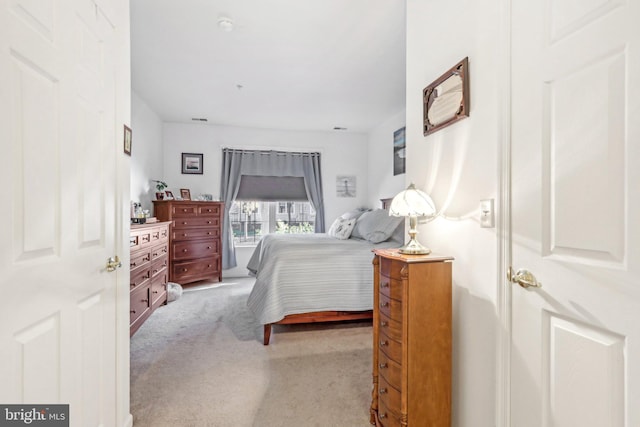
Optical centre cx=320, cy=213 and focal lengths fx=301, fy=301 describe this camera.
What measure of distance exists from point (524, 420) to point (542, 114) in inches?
43.1

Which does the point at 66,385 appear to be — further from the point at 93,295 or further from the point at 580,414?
the point at 580,414

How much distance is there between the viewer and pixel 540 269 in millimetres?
1046

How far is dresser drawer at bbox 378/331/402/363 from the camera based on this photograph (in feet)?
4.53

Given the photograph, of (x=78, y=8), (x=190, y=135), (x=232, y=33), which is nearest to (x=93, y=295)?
(x=78, y=8)

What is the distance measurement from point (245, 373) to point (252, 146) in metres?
4.07

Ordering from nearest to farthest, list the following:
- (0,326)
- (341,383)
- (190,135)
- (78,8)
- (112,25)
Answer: (0,326) → (78,8) → (112,25) → (341,383) → (190,135)

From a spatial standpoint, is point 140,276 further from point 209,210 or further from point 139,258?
point 209,210

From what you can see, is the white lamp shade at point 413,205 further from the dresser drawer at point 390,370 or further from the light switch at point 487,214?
the dresser drawer at point 390,370

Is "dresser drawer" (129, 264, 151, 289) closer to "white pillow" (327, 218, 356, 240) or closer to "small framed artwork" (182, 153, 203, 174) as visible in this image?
"white pillow" (327, 218, 356, 240)

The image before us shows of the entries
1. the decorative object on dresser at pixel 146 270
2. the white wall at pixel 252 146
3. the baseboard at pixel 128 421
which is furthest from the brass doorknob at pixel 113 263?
the white wall at pixel 252 146

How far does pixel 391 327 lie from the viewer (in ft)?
4.69

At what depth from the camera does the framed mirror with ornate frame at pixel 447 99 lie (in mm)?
1409

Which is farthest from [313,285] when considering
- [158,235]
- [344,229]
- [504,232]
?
[158,235]

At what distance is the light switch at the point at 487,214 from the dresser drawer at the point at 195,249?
426cm
